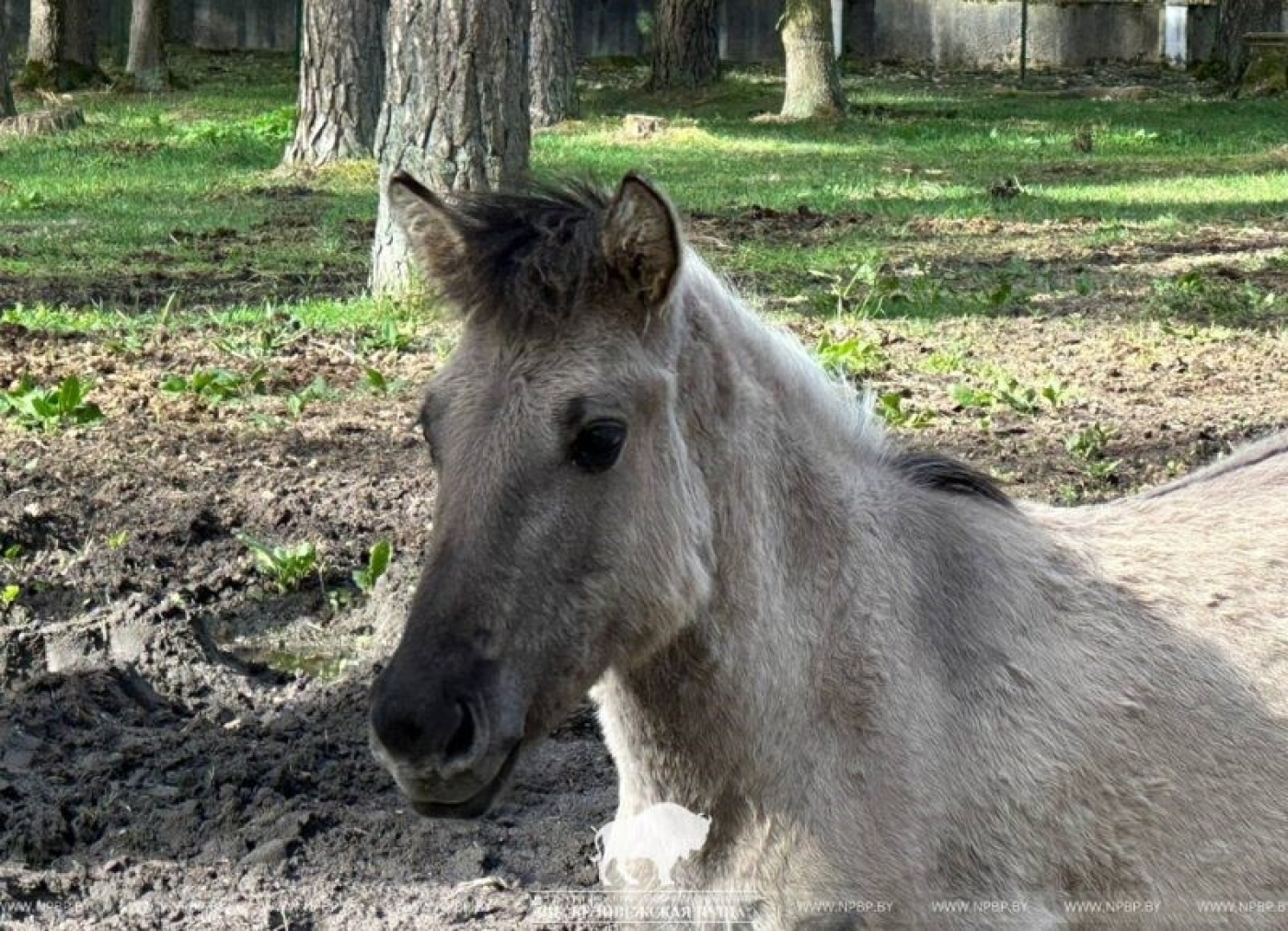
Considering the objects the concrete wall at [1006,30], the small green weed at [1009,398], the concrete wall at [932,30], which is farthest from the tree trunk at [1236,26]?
the small green weed at [1009,398]

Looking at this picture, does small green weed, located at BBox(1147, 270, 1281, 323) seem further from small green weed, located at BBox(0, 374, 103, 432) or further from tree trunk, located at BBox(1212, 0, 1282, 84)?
tree trunk, located at BBox(1212, 0, 1282, 84)

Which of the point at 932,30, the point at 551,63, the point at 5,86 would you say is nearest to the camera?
the point at 5,86

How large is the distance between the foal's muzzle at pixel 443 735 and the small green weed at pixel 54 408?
5.41 metres

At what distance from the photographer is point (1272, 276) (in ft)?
37.3

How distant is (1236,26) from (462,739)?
90.9ft

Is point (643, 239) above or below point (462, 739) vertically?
above

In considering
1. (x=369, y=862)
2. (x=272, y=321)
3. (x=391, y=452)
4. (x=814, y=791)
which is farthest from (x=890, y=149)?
(x=814, y=791)

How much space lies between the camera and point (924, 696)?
328 centimetres

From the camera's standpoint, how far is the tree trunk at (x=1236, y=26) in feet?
89.5

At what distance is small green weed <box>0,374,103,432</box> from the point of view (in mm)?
7949

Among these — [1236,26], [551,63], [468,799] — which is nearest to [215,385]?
[468,799]

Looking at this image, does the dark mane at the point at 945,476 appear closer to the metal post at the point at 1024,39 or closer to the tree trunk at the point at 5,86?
the tree trunk at the point at 5,86

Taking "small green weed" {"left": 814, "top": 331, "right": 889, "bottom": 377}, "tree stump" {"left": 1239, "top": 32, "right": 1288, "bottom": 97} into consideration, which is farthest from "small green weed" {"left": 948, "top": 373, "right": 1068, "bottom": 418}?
"tree stump" {"left": 1239, "top": 32, "right": 1288, "bottom": 97}

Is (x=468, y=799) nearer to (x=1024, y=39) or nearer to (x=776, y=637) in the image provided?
(x=776, y=637)
